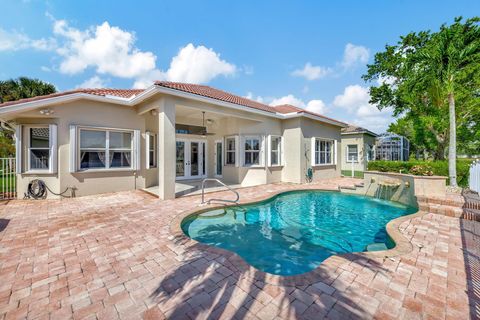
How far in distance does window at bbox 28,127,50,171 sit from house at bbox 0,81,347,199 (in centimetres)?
4

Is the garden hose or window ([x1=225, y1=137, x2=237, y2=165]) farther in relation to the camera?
window ([x1=225, y1=137, x2=237, y2=165])

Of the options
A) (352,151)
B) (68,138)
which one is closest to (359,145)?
(352,151)

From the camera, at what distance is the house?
27.4ft

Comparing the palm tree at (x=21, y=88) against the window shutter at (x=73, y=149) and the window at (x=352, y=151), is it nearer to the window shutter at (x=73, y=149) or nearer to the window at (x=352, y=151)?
the window shutter at (x=73, y=149)

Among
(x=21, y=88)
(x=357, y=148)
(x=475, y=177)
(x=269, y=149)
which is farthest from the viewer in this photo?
(x=357, y=148)

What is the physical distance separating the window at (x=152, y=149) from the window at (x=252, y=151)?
5352 mm

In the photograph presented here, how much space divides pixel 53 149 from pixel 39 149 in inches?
31.7

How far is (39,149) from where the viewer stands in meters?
8.57

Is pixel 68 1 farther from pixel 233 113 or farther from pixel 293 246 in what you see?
pixel 293 246

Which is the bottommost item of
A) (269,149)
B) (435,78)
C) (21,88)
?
(269,149)

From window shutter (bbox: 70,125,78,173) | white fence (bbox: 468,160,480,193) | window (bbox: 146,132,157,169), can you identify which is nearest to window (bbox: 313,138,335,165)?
white fence (bbox: 468,160,480,193)

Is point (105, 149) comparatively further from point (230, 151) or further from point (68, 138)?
point (230, 151)

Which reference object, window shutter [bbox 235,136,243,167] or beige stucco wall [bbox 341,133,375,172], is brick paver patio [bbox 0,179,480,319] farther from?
beige stucco wall [bbox 341,133,375,172]

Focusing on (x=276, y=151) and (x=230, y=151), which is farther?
(x=276, y=151)
